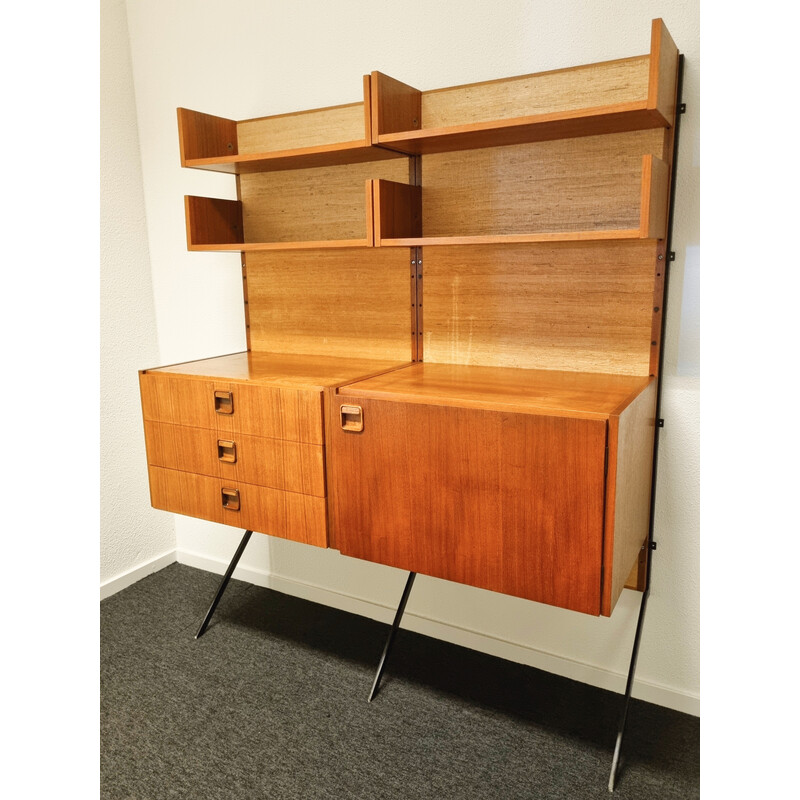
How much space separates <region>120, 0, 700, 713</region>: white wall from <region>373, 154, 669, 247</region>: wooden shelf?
0.51 ft

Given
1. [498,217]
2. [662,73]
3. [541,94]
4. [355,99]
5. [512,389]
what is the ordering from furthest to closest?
[355,99] → [498,217] → [541,94] → [512,389] → [662,73]

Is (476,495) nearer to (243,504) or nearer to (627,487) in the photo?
(627,487)

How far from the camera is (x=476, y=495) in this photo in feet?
4.97

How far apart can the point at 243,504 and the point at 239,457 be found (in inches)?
5.5

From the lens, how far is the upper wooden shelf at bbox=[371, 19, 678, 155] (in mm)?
1453

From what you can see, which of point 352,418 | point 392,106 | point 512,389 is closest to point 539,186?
point 392,106

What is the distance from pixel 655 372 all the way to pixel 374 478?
77 centimetres

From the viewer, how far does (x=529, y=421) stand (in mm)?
1416

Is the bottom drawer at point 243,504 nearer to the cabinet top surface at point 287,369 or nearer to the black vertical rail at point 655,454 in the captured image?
the cabinet top surface at point 287,369

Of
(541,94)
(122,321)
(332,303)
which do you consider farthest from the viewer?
(122,321)

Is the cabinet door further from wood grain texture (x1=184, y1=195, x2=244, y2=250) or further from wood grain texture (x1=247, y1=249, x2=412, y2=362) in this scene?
wood grain texture (x1=184, y1=195, x2=244, y2=250)
